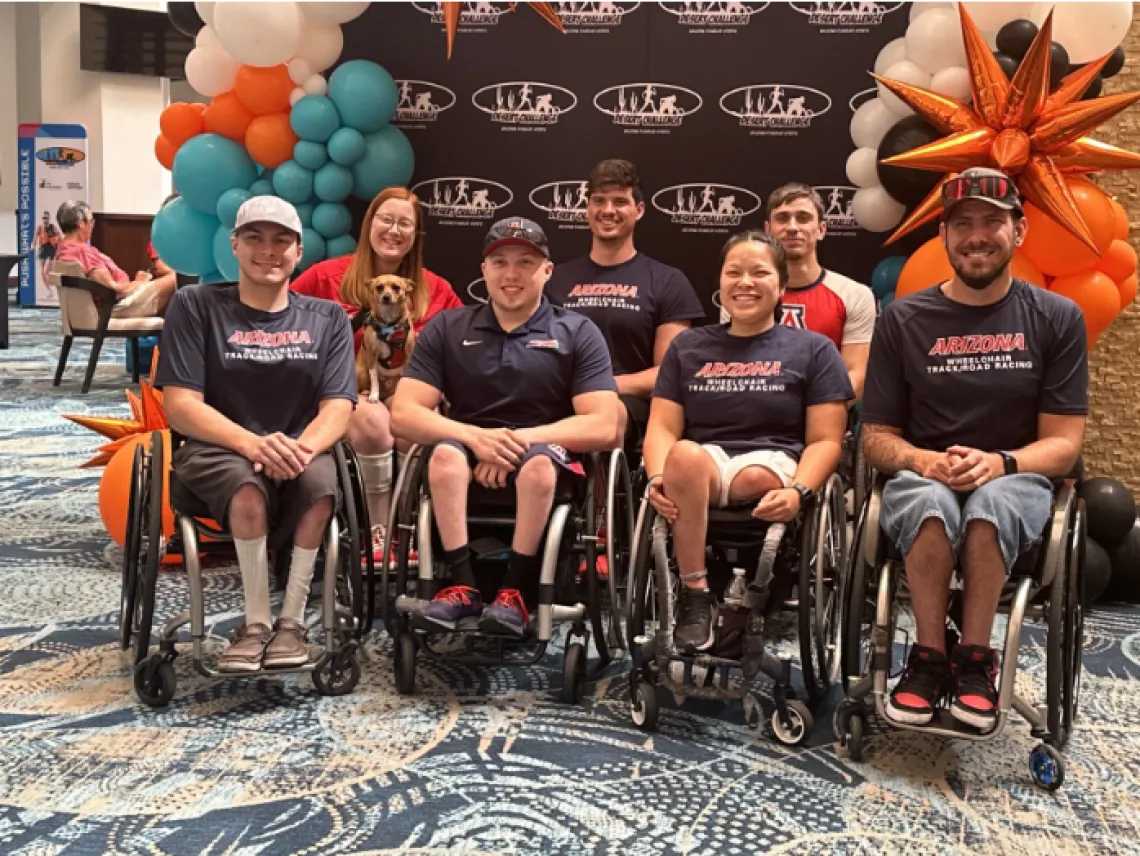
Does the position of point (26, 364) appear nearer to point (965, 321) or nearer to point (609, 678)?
point (609, 678)

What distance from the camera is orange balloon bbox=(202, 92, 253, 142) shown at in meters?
4.57

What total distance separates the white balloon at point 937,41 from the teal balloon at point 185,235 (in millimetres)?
2861

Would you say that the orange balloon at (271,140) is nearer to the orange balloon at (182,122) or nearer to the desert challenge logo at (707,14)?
the orange balloon at (182,122)

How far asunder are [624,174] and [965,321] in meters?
1.53

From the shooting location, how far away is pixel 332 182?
4445mm

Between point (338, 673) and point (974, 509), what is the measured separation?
1.60 metres

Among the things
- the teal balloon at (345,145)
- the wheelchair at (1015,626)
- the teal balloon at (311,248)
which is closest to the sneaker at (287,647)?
the wheelchair at (1015,626)

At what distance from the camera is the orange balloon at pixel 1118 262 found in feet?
12.4

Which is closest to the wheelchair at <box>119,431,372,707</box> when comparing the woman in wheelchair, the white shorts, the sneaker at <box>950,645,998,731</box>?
the woman in wheelchair

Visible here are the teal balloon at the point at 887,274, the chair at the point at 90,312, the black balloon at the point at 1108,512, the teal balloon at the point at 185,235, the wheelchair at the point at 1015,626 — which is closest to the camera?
the wheelchair at the point at 1015,626

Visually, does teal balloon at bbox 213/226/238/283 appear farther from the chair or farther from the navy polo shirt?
the chair

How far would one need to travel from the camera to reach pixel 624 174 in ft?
12.6

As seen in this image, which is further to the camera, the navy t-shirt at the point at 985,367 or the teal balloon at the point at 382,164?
the teal balloon at the point at 382,164

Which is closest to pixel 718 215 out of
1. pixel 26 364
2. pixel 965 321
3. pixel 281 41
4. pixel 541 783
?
pixel 281 41
